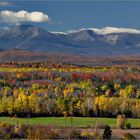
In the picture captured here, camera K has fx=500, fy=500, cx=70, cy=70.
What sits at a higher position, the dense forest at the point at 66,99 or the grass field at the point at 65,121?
the dense forest at the point at 66,99

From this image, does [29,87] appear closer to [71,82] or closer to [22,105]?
[71,82]

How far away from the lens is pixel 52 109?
451ft

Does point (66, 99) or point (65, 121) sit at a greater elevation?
point (66, 99)

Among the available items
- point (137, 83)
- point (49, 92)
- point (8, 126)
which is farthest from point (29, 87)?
point (8, 126)

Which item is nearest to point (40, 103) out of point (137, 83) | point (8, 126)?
point (8, 126)

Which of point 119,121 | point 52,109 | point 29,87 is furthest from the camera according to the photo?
point 29,87

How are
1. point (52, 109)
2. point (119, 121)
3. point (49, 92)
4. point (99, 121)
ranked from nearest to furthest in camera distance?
point (119, 121)
point (99, 121)
point (52, 109)
point (49, 92)

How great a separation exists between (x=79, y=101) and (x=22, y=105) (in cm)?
1603

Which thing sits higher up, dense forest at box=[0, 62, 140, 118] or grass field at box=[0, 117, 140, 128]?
dense forest at box=[0, 62, 140, 118]

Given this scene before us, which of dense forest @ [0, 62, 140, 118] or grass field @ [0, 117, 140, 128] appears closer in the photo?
grass field @ [0, 117, 140, 128]

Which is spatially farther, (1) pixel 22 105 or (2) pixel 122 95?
(2) pixel 122 95

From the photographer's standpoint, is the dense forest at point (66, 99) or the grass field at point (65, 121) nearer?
the grass field at point (65, 121)

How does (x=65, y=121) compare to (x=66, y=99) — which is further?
(x=66, y=99)

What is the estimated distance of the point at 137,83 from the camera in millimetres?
192375
